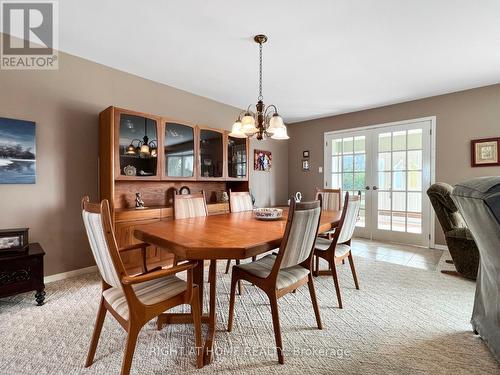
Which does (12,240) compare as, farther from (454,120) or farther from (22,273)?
(454,120)

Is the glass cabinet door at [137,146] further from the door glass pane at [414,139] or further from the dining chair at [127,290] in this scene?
Answer: the door glass pane at [414,139]

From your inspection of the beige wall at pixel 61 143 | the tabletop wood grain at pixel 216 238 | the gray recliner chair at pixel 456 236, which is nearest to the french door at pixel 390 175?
the gray recliner chair at pixel 456 236

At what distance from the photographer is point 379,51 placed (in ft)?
8.38

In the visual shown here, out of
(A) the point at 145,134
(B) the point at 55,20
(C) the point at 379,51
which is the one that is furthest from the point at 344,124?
(B) the point at 55,20

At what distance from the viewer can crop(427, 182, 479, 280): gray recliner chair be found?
2586mm

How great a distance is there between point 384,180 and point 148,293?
419 cm

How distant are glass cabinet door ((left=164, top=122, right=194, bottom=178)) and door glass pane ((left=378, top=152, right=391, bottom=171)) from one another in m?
3.21

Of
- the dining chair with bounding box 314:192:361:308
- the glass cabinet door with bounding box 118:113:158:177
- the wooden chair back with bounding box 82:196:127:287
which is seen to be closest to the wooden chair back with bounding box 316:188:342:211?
the dining chair with bounding box 314:192:361:308

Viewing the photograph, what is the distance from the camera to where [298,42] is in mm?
2396

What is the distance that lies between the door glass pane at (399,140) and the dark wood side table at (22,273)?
487 cm

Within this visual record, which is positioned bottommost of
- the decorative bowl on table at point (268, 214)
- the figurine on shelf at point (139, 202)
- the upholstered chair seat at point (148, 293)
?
the upholstered chair seat at point (148, 293)

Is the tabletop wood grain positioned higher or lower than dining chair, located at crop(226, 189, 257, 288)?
lower

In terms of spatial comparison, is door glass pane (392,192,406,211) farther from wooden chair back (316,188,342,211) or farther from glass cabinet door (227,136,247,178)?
glass cabinet door (227,136,247,178)

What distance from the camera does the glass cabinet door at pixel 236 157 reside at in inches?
152
